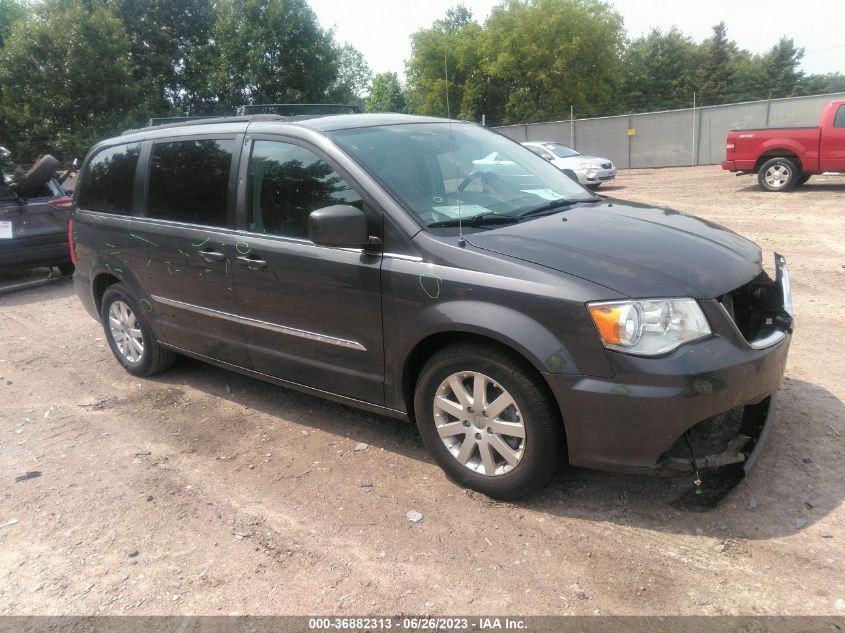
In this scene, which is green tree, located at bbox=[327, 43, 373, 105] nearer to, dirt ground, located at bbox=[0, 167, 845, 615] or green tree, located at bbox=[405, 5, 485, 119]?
green tree, located at bbox=[405, 5, 485, 119]

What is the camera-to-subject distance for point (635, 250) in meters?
3.04

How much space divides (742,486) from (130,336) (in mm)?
4333

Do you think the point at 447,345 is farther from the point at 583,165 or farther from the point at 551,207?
the point at 583,165

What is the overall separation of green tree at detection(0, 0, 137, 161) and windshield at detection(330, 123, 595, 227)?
22110mm

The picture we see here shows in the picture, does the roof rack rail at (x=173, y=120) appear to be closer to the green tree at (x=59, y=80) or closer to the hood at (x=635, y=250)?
the hood at (x=635, y=250)

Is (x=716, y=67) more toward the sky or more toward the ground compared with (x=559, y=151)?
more toward the sky

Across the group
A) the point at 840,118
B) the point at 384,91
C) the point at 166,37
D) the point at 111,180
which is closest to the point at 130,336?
the point at 111,180

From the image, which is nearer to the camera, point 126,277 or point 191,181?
point 191,181

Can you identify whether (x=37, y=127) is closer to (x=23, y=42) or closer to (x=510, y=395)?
(x=23, y=42)

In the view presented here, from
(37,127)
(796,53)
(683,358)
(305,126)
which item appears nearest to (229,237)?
(305,126)

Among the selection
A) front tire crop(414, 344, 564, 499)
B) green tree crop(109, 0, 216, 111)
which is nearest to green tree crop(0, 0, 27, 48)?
green tree crop(109, 0, 216, 111)

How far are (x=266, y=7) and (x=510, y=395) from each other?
30.5 m

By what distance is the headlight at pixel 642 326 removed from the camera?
267 cm

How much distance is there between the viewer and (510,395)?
116 inches
